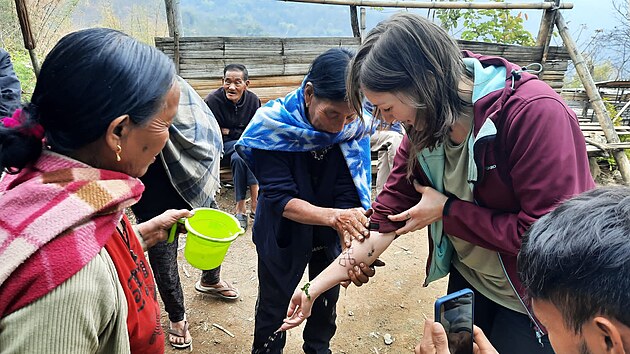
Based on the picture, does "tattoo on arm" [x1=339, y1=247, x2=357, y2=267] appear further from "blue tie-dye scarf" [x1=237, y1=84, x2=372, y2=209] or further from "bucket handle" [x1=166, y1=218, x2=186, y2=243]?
"bucket handle" [x1=166, y1=218, x2=186, y2=243]

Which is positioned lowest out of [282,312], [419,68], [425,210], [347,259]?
[282,312]

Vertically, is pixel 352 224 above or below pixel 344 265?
above

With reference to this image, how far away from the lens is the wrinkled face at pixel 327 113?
1.89 m

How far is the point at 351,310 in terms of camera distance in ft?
10.9

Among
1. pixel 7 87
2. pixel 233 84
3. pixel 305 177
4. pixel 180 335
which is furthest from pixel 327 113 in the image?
pixel 233 84

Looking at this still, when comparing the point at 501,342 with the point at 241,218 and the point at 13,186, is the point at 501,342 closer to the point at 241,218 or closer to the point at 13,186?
the point at 13,186

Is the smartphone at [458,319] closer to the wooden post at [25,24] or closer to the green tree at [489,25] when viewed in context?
the wooden post at [25,24]

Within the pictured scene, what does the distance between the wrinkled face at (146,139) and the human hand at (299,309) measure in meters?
1.00

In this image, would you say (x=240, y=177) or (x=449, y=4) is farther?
(x=449, y=4)

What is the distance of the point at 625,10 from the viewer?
13.9 meters

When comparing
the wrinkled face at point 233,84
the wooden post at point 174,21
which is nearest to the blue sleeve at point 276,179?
the wrinkled face at point 233,84

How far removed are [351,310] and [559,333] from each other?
249 cm

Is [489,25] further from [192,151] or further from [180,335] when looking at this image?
[180,335]

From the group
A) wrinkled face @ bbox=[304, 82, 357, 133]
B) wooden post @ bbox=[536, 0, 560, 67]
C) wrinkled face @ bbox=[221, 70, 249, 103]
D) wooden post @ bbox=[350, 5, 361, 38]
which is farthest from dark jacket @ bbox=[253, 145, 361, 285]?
wooden post @ bbox=[536, 0, 560, 67]
